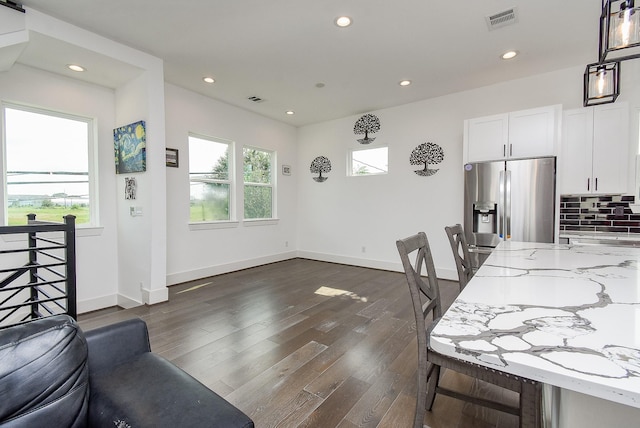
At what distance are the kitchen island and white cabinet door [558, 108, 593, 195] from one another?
259 centimetres

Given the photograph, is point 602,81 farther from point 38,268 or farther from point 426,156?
point 38,268

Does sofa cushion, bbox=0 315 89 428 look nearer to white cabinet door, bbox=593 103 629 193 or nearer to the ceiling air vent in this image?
the ceiling air vent

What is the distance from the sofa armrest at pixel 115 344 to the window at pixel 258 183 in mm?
3958

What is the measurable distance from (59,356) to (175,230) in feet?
11.7

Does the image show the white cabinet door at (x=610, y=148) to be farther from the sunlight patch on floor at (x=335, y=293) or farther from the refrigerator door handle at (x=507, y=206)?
the sunlight patch on floor at (x=335, y=293)

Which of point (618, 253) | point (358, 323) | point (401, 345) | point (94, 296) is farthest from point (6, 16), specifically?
point (618, 253)

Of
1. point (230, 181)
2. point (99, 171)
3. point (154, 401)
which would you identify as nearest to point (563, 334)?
point (154, 401)

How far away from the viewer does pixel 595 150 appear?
3.27 m

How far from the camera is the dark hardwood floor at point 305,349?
1691 mm

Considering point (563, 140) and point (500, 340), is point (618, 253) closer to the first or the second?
point (500, 340)

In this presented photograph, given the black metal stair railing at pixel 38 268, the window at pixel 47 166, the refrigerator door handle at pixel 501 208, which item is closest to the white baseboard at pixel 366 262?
the refrigerator door handle at pixel 501 208

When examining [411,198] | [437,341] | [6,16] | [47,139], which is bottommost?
[437,341]

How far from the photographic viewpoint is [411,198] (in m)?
4.89

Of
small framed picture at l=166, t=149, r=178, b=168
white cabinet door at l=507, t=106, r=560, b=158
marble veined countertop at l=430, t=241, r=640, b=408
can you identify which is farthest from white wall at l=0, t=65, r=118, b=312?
white cabinet door at l=507, t=106, r=560, b=158
